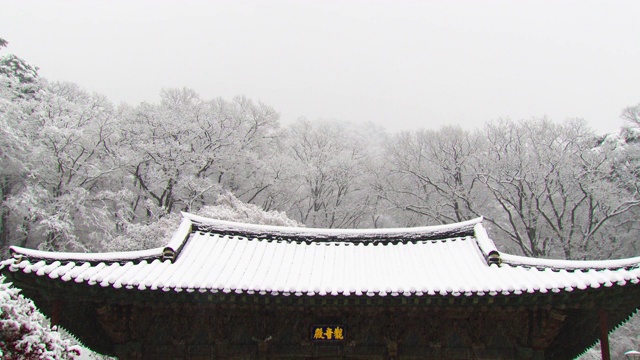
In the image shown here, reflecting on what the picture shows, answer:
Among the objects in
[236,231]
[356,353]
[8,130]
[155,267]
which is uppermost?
[8,130]

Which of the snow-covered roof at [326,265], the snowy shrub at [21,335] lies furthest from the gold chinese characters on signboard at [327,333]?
the snowy shrub at [21,335]

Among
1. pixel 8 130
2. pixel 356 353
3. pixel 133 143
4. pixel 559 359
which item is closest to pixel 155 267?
pixel 356 353

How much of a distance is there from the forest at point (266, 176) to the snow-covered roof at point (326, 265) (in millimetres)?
10277

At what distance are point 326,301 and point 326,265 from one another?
165 cm

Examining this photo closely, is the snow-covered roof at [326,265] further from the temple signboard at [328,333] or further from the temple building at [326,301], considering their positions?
the temple signboard at [328,333]

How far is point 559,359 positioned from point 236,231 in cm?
669

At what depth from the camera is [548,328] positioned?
769 centimetres

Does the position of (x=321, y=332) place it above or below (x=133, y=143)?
below

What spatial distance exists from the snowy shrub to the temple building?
1.90 meters

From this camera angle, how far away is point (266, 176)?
2962 centimetres

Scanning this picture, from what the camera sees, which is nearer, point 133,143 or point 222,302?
point 222,302

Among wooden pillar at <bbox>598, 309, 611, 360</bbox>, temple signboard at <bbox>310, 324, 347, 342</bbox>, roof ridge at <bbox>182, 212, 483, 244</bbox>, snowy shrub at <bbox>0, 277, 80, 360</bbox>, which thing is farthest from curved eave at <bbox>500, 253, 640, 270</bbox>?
snowy shrub at <bbox>0, 277, 80, 360</bbox>

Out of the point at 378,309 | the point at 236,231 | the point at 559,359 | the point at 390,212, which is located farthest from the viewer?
the point at 390,212

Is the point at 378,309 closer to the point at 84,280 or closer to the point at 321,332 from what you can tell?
the point at 321,332
